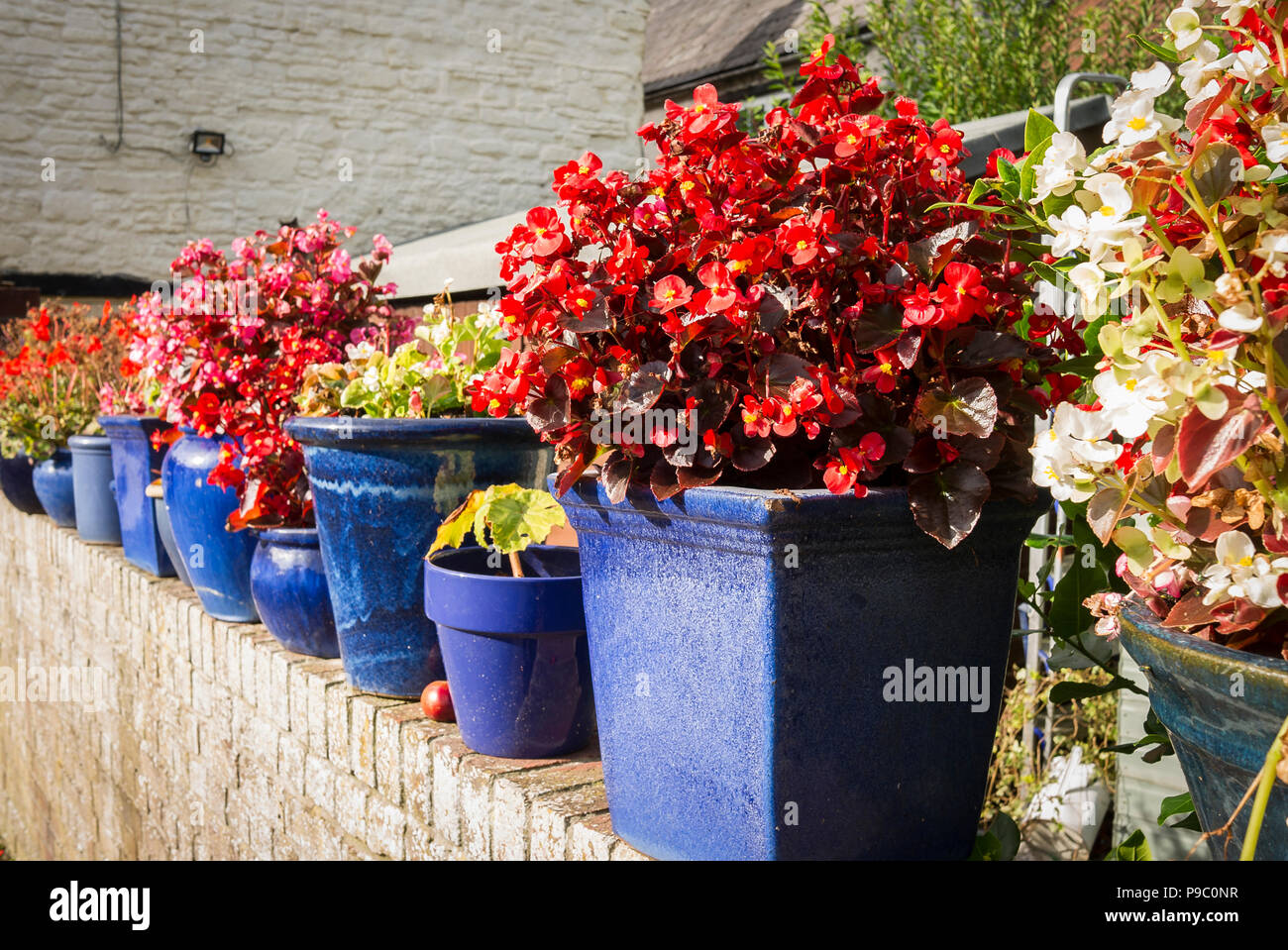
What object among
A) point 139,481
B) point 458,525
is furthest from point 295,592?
point 139,481

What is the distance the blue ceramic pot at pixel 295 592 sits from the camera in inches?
96.0

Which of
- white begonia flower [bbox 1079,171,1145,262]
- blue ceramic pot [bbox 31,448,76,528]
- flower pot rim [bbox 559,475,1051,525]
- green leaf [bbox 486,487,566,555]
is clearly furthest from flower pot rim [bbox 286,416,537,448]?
blue ceramic pot [bbox 31,448,76,528]

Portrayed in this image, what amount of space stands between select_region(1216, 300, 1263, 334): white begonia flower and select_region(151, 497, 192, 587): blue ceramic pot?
314 centimetres

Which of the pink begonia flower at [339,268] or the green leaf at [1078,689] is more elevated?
the pink begonia flower at [339,268]

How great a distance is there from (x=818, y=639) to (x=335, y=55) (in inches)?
356

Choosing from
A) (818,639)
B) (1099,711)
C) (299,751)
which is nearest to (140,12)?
(299,751)

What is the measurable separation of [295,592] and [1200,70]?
2.07 m

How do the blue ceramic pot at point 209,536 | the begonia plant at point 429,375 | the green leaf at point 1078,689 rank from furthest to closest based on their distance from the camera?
the blue ceramic pot at point 209,536 < the begonia plant at point 429,375 < the green leaf at point 1078,689

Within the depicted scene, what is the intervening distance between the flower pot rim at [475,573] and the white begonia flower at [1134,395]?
1.02 m

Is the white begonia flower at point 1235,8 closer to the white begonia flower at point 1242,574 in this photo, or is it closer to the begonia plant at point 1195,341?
the begonia plant at point 1195,341

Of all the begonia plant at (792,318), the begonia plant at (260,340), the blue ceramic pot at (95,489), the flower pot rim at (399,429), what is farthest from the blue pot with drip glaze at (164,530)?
the begonia plant at (792,318)

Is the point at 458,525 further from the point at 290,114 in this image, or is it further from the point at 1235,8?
the point at 290,114

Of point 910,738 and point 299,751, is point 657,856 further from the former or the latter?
point 299,751

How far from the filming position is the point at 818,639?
1145 mm
